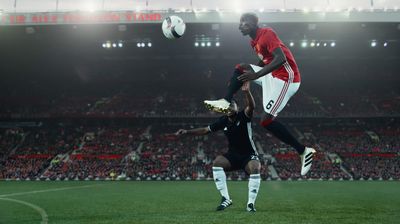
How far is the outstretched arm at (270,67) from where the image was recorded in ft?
23.9

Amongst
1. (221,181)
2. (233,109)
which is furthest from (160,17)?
(233,109)

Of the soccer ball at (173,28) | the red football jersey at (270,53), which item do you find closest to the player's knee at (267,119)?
the red football jersey at (270,53)

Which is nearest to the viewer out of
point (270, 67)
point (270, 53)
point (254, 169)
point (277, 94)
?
point (270, 67)

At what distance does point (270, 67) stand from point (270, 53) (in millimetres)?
452

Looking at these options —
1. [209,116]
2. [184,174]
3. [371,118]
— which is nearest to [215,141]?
[209,116]

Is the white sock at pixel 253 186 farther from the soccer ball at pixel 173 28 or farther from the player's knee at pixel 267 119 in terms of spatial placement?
the soccer ball at pixel 173 28

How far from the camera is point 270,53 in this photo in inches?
301

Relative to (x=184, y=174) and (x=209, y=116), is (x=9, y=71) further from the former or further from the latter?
(x=184, y=174)

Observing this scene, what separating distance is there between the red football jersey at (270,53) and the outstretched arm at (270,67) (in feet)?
0.69

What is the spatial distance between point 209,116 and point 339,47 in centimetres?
1764

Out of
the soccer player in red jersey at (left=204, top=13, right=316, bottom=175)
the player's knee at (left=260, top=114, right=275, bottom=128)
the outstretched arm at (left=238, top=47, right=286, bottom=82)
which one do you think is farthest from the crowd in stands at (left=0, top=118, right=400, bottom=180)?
the outstretched arm at (left=238, top=47, right=286, bottom=82)

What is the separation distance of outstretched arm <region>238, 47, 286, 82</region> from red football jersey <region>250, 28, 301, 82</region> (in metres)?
0.21

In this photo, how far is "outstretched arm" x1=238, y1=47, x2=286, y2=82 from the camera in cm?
729

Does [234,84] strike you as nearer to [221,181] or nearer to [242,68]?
[242,68]
